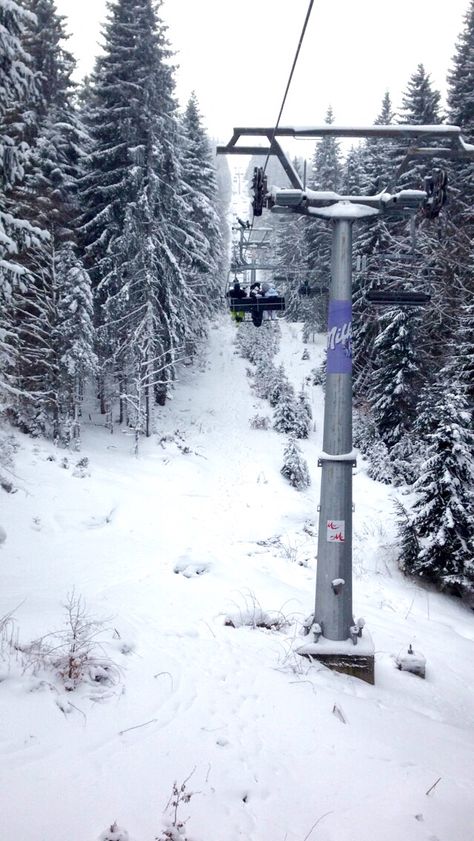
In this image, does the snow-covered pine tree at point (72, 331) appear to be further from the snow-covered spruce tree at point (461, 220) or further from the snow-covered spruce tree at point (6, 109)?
the snow-covered spruce tree at point (461, 220)

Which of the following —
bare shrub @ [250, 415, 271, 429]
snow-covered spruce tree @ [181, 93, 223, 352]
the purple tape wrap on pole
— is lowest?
bare shrub @ [250, 415, 271, 429]

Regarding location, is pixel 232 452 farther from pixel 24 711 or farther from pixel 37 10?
pixel 37 10

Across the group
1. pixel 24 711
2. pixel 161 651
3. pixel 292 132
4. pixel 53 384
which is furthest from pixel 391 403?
pixel 24 711

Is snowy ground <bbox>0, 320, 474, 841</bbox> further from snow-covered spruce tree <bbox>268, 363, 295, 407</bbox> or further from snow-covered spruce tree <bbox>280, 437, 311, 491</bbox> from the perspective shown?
snow-covered spruce tree <bbox>268, 363, 295, 407</bbox>

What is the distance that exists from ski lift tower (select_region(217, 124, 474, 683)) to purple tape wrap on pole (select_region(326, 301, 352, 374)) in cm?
1

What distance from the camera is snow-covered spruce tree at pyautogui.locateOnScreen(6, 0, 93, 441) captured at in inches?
675

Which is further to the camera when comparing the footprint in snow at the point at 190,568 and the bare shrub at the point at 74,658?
the footprint in snow at the point at 190,568

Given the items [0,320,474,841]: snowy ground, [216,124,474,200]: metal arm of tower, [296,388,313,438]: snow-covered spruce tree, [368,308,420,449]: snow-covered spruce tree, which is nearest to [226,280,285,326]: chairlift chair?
[216,124,474,200]: metal arm of tower

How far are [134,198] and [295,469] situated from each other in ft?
43.3

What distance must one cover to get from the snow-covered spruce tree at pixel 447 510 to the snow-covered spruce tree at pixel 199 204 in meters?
15.8

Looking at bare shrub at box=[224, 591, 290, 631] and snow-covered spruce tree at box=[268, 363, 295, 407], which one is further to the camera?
snow-covered spruce tree at box=[268, 363, 295, 407]

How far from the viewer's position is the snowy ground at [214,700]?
3.21m

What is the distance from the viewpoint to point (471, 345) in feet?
43.9

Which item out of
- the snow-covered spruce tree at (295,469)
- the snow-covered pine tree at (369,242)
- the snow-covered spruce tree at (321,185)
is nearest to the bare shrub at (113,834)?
the snow-covered spruce tree at (295,469)
